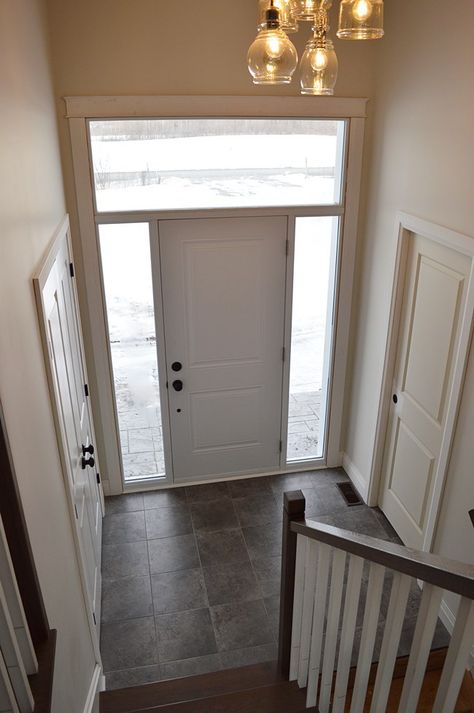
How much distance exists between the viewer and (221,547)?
381cm

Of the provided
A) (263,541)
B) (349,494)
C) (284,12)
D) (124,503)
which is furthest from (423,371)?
(124,503)

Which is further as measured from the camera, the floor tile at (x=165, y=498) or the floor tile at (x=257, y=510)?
the floor tile at (x=165, y=498)

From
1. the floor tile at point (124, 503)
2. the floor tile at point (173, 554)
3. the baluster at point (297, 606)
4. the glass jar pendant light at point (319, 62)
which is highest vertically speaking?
the glass jar pendant light at point (319, 62)

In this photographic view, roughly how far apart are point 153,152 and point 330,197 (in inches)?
49.5

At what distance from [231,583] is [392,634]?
2.12 m

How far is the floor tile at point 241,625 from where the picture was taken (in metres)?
3.15

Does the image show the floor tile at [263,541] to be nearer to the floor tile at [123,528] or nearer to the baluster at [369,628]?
the floor tile at [123,528]

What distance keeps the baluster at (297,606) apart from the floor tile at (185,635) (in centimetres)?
90

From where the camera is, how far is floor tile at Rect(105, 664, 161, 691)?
9.58ft

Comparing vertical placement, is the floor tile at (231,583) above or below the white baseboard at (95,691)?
below

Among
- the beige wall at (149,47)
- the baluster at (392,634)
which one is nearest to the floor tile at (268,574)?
the baluster at (392,634)

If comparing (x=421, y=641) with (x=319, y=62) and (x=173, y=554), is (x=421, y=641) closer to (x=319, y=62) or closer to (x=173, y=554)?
(x=319, y=62)

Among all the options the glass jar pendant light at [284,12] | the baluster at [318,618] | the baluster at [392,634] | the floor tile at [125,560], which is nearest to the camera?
the baluster at [392,634]

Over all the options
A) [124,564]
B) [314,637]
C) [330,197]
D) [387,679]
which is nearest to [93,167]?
[330,197]
